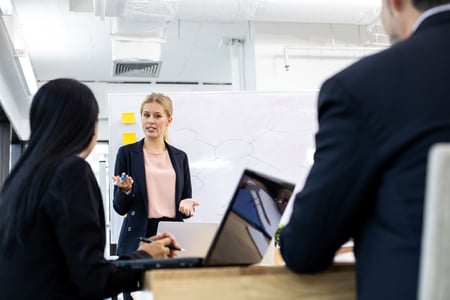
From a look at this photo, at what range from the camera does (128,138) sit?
3.92 m

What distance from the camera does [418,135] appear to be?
0.94 m

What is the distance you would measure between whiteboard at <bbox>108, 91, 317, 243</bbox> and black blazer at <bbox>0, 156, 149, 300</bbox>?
2.64 m

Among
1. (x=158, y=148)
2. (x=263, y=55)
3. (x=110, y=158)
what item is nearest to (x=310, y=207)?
(x=158, y=148)

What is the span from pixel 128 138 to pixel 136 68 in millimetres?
1239

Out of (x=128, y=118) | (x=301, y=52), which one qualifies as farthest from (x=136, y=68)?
(x=301, y=52)

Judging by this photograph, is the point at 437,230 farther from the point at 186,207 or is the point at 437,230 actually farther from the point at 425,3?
the point at 186,207

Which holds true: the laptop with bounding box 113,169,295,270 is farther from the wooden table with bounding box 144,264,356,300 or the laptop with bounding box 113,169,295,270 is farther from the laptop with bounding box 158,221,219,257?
the laptop with bounding box 158,221,219,257

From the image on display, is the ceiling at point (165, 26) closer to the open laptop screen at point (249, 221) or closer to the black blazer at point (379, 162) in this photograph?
the open laptop screen at point (249, 221)

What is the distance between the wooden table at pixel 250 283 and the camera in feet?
3.50

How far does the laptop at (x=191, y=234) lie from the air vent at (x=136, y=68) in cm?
317

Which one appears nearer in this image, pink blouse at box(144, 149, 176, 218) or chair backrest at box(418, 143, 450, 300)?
chair backrest at box(418, 143, 450, 300)

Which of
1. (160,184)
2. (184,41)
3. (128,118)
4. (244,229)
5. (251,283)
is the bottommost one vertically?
(251,283)

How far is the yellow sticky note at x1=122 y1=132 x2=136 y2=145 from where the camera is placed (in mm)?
3916

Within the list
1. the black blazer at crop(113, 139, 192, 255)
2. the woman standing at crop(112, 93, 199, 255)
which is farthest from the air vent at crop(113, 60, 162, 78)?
the black blazer at crop(113, 139, 192, 255)
